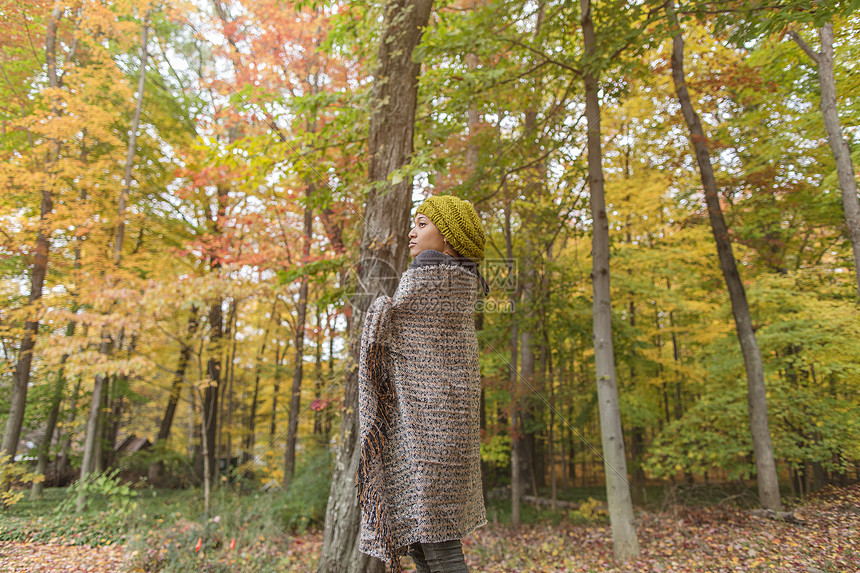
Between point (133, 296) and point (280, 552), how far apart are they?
13.5 ft

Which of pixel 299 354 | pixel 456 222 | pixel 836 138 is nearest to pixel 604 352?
pixel 836 138

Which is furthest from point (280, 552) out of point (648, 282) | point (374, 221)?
point (648, 282)

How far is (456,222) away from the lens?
1714 millimetres

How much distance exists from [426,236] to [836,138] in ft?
16.0

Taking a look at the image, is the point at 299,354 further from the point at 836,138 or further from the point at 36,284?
the point at 836,138

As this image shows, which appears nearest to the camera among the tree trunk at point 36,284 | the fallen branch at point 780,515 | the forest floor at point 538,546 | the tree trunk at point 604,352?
the forest floor at point 538,546

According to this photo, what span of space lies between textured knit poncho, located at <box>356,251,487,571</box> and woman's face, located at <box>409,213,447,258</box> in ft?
0.25

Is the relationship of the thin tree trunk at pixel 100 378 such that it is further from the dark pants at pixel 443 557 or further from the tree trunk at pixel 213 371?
the dark pants at pixel 443 557

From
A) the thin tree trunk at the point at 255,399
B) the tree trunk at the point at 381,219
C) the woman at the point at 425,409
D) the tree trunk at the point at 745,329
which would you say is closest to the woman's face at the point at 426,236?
the woman at the point at 425,409

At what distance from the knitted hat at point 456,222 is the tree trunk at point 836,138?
4.51 meters

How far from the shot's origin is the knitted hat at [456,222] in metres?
1.71

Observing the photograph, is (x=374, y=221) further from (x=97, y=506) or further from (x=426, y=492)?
(x=97, y=506)

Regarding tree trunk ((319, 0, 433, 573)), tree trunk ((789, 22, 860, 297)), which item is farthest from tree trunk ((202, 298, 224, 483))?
tree trunk ((789, 22, 860, 297))

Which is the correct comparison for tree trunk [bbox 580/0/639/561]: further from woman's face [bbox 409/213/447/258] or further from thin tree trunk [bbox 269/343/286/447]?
Answer: thin tree trunk [bbox 269/343/286/447]
